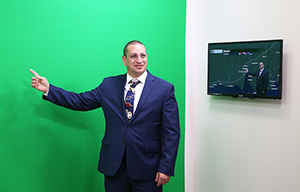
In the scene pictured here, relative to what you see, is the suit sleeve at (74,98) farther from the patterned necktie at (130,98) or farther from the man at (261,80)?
the man at (261,80)

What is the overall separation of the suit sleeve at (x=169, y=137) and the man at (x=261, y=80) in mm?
781

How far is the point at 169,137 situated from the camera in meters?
2.15

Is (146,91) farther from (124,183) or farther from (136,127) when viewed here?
(124,183)

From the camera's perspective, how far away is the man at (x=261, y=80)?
247 cm

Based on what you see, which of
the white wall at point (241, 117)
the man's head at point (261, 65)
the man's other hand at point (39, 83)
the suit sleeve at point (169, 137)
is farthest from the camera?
the man's head at point (261, 65)

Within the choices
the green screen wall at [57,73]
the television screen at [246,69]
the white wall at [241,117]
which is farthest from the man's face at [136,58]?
the white wall at [241,117]

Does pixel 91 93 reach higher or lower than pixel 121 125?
higher

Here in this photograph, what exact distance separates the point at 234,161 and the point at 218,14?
1.36 meters

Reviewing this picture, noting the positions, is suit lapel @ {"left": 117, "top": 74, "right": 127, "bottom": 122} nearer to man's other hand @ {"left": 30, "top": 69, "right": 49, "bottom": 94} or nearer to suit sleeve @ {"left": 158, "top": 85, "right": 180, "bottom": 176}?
suit sleeve @ {"left": 158, "top": 85, "right": 180, "bottom": 176}

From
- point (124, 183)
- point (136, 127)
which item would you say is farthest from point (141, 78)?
point (124, 183)

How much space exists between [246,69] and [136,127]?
43.6 inches

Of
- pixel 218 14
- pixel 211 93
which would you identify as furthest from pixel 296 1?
pixel 211 93

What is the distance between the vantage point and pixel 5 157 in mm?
2061

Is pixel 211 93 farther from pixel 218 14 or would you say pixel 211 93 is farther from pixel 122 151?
pixel 122 151
